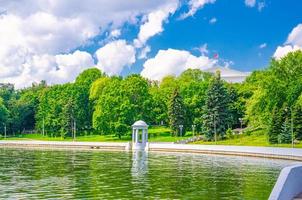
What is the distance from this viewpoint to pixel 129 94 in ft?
306

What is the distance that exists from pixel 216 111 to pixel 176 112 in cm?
1121

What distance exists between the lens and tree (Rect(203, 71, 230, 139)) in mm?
77250

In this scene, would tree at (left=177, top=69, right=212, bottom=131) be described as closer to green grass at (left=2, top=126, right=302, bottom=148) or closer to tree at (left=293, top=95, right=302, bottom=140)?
green grass at (left=2, top=126, right=302, bottom=148)

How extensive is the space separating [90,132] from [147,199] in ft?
282

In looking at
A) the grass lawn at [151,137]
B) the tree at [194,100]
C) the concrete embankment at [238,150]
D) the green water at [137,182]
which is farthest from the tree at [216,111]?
the green water at [137,182]

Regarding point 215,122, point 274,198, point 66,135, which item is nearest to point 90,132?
point 66,135

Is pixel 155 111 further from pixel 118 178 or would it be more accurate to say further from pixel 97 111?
pixel 118 178

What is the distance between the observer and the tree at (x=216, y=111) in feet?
253

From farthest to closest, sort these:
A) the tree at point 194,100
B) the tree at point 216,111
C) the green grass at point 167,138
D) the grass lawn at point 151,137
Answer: the tree at point 194,100, the grass lawn at point 151,137, the tree at point 216,111, the green grass at point 167,138

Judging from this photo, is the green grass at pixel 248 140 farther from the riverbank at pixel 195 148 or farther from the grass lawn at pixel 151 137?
the grass lawn at pixel 151 137

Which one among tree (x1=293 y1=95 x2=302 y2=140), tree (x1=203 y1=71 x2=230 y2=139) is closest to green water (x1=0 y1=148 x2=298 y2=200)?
tree (x1=293 y1=95 x2=302 y2=140)

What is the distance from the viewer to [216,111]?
77438 mm

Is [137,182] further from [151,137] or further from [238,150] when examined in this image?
[151,137]

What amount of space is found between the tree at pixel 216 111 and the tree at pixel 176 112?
9.08m
